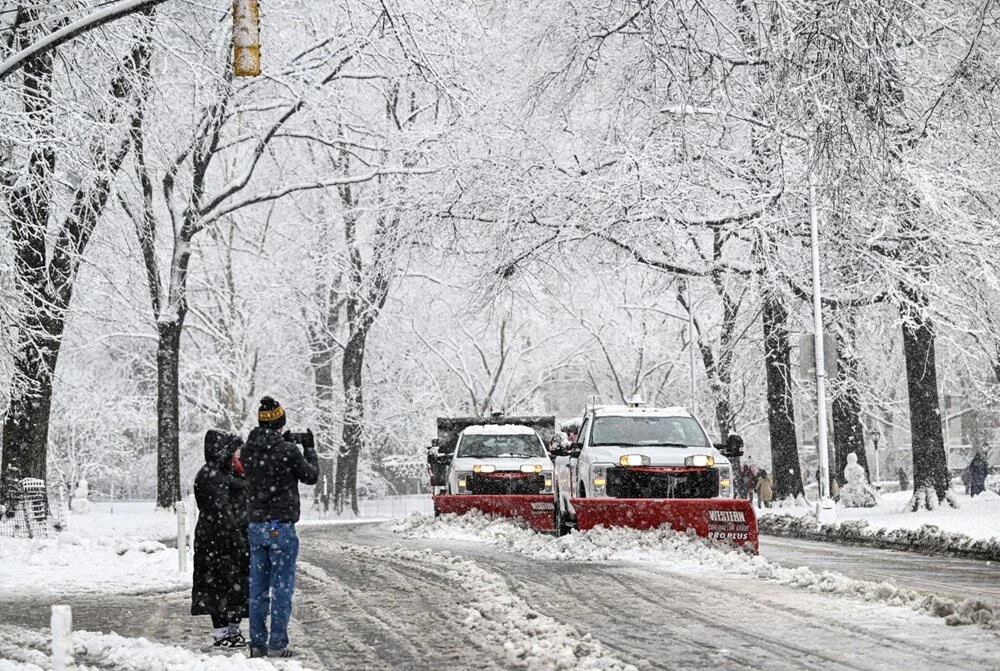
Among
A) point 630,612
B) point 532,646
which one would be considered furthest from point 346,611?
point 532,646

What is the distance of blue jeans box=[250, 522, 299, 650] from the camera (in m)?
9.68

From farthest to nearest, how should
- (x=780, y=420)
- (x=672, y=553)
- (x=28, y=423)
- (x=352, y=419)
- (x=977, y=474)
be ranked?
(x=352, y=419), (x=977, y=474), (x=780, y=420), (x=28, y=423), (x=672, y=553)

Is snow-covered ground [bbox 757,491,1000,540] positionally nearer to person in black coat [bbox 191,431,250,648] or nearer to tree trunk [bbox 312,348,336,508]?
person in black coat [bbox 191,431,250,648]

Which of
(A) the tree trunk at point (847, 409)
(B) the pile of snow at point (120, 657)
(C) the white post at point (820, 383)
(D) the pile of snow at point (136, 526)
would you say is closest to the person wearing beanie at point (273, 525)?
(B) the pile of snow at point (120, 657)

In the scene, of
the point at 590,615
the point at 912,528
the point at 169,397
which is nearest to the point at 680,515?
the point at 912,528

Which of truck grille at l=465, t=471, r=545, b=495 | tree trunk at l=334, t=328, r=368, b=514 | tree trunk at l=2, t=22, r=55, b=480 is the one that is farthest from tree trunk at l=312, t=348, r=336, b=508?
truck grille at l=465, t=471, r=545, b=495

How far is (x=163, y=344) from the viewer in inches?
1346

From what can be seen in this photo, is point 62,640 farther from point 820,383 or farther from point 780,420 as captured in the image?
point 780,420

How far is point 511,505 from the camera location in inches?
Answer: 948

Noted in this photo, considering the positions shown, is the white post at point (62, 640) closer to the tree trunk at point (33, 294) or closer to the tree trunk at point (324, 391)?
the tree trunk at point (33, 294)

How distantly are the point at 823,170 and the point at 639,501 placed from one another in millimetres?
5851

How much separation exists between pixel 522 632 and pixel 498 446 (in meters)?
16.1

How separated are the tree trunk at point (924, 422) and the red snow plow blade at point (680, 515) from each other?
30.3ft

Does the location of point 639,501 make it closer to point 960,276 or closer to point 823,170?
point 823,170
